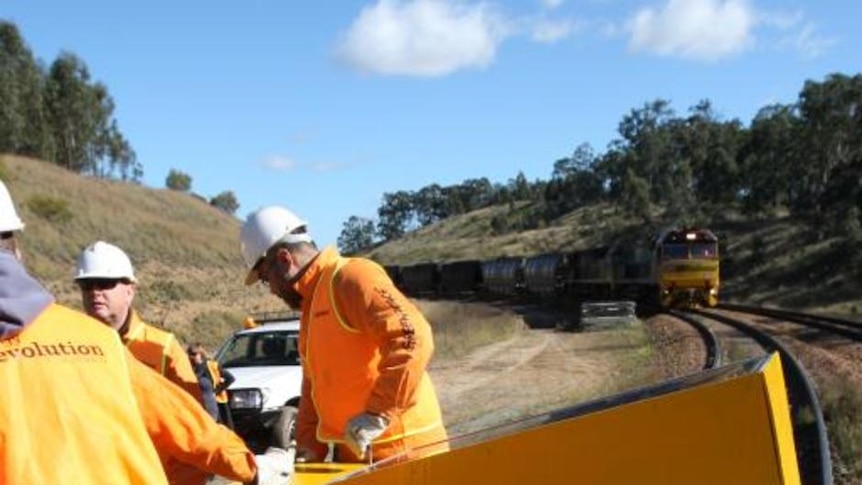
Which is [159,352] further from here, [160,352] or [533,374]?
[533,374]

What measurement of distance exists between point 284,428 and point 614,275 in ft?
111

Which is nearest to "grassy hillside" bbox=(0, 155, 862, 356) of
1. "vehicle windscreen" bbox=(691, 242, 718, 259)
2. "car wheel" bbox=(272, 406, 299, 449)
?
"vehicle windscreen" bbox=(691, 242, 718, 259)

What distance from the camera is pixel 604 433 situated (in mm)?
2881

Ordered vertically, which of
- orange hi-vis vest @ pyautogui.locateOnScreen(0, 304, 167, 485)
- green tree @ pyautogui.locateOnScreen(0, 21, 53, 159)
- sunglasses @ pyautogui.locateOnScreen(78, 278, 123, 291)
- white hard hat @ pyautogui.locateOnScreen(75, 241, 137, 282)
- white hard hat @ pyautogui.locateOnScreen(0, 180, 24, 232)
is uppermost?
green tree @ pyautogui.locateOnScreen(0, 21, 53, 159)

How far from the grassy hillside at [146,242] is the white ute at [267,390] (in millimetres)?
20908

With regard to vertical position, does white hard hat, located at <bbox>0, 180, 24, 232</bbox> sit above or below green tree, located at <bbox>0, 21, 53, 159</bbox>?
below

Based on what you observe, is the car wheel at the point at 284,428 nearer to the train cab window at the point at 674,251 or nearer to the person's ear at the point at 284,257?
the person's ear at the point at 284,257

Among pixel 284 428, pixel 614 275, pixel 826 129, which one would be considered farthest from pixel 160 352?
pixel 826 129

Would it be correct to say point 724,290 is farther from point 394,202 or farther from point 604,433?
point 394,202

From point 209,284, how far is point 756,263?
3558 cm

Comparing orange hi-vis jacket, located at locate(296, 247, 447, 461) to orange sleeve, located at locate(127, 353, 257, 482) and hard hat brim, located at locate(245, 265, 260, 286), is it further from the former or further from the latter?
orange sleeve, located at locate(127, 353, 257, 482)

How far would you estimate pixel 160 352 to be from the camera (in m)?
4.63

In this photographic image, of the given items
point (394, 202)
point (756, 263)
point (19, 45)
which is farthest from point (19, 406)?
point (394, 202)

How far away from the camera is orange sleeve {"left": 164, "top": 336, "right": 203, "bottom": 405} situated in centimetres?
466
